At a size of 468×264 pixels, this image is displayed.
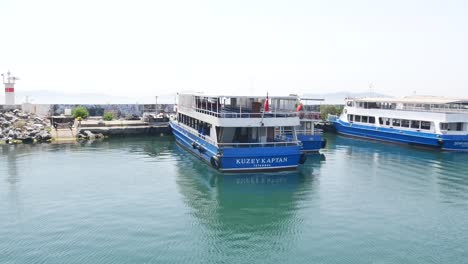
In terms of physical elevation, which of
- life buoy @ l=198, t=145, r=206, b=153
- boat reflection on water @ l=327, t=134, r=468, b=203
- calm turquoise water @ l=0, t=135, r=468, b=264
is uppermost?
life buoy @ l=198, t=145, r=206, b=153

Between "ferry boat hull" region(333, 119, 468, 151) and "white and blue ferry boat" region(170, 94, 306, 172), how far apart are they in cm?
1578

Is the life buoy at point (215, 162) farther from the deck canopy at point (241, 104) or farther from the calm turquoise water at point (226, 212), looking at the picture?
the deck canopy at point (241, 104)

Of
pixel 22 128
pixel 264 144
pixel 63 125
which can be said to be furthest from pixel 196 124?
pixel 22 128

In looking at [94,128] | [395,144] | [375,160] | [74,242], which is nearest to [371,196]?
[375,160]

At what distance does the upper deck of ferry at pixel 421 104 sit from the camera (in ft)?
127

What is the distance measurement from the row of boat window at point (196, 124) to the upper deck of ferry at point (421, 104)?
21539 mm

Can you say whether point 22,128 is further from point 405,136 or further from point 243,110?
point 405,136

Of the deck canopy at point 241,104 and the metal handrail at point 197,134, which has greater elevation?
the deck canopy at point 241,104

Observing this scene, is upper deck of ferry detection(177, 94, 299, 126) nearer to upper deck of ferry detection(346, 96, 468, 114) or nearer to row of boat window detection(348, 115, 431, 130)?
row of boat window detection(348, 115, 431, 130)

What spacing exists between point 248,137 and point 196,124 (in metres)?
6.90

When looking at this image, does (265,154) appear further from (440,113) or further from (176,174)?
(440,113)

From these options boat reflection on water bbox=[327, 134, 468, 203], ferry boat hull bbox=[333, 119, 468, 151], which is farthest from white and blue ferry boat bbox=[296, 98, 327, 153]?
ferry boat hull bbox=[333, 119, 468, 151]

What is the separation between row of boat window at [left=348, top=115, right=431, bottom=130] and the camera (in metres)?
39.3

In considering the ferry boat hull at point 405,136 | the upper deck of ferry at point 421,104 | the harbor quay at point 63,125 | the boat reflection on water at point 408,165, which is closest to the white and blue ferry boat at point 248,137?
the boat reflection on water at point 408,165
